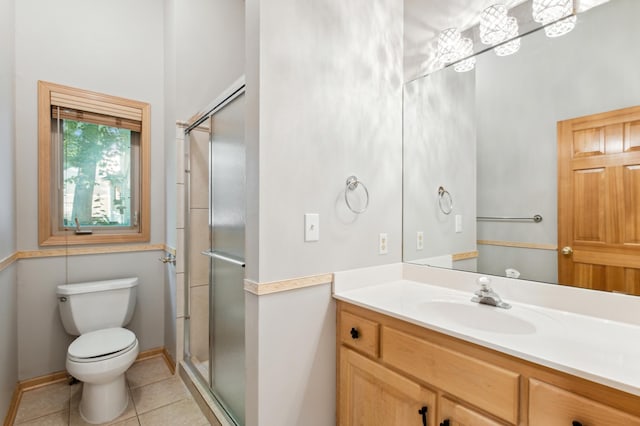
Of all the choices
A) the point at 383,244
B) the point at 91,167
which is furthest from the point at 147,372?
the point at 383,244

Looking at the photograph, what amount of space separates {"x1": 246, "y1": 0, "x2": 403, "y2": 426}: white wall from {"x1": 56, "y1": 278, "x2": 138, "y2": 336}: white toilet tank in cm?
152

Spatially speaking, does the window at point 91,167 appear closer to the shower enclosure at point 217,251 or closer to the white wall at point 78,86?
the white wall at point 78,86

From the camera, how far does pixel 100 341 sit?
1.92m

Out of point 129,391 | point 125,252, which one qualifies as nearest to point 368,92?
point 125,252

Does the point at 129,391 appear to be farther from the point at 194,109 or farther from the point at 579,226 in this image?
the point at 579,226

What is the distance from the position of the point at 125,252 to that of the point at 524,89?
2844mm

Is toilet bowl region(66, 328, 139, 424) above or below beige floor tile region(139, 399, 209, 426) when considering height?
above

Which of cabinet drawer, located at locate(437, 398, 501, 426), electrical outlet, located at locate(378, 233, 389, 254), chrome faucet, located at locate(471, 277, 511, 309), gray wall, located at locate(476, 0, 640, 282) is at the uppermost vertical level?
gray wall, located at locate(476, 0, 640, 282)

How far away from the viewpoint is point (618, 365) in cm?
75

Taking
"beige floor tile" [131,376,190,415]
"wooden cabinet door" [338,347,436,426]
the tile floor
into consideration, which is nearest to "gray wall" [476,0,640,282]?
"wooden cabinet door" [338,347,436,426]

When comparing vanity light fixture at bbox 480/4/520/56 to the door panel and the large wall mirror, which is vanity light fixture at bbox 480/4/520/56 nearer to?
the large wall mirror

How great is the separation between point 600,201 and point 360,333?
1.06m

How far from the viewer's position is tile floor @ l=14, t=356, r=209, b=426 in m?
1.80

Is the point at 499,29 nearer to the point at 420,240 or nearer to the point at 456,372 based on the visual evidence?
the point at 420,240
